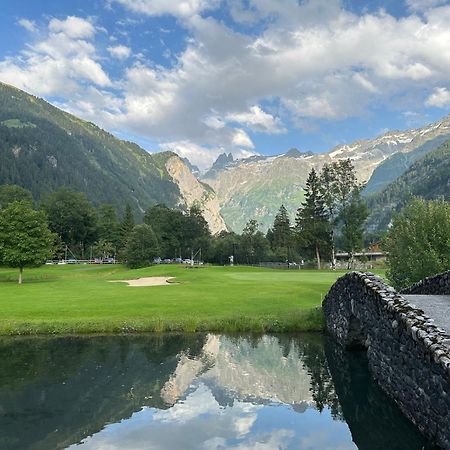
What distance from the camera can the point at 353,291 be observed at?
23719 mm

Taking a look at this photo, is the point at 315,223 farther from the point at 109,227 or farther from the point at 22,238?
the point at 109,227

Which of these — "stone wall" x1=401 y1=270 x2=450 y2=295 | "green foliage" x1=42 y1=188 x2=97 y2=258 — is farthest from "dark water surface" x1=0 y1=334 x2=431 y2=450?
"green foliage" x1=42 y1=188 x2=97 y2=258

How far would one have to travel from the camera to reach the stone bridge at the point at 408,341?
1315cm

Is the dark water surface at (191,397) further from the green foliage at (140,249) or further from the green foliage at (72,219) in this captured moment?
the green foliage at (72,219)

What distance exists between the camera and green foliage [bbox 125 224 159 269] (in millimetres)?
95875

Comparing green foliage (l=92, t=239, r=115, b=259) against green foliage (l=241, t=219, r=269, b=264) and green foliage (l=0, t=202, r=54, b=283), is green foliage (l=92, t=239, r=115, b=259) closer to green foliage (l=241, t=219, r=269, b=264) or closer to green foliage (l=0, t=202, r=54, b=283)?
green foliage (l=241, t=219, r=269, b=264)

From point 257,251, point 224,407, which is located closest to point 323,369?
point 224,407

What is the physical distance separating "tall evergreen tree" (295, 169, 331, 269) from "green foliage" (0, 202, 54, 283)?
53.3 m

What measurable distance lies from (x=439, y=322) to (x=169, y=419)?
10.1 m

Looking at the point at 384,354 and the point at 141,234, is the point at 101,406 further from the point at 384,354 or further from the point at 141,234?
the point at 141,234

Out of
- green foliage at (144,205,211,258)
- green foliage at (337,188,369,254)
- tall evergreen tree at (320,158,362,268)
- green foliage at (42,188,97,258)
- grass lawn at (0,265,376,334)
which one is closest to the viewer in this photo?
grass lawn at (0,265,376,334)

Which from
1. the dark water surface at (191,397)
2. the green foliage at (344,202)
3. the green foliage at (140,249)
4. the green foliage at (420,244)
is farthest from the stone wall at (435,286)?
the green foliage at (140,249)

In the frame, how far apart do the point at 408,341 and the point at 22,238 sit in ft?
194

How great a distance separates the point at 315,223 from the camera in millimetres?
100062
